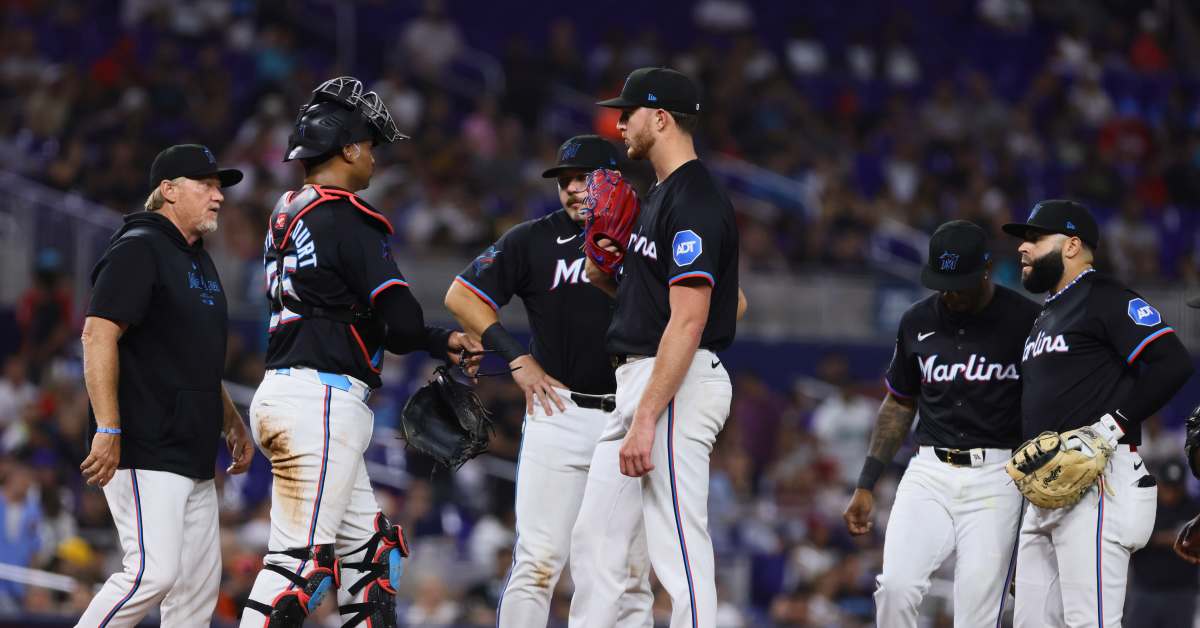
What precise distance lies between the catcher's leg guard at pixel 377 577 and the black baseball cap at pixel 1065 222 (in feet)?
9.80

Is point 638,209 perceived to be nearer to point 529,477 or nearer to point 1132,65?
point 529,477

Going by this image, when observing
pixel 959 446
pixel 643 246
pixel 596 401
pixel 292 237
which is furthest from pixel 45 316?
pixel 959 446

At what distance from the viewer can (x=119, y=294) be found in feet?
19.2

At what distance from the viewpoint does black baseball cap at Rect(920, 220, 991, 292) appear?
21.5 ft

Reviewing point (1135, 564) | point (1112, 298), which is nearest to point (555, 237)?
point (1112, 298)

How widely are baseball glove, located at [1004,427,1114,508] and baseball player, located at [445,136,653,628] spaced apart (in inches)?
63.6

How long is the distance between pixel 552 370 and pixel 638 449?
1250 millimetres

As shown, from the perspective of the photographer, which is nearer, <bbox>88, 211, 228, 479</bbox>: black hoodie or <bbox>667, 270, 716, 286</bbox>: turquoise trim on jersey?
<bbox>667, 270, 716, 286</bbox>: turquoise trim on jersey

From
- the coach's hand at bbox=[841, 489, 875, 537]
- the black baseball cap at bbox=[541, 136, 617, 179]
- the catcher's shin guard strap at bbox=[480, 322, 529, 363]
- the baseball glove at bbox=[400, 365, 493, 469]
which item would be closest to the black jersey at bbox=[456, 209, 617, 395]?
the catcher's shin guard strap at bbox=[480, 322, 529, 363]

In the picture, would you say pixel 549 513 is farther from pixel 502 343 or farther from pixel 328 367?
pixel 328 367

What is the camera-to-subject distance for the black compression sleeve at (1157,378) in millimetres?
5992

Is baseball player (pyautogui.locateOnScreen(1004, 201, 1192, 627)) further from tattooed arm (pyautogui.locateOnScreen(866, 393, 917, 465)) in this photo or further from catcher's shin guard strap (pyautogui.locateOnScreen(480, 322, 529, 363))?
catcher's shin guard strap (pyautogui.locateOnScreen(480, 322, 529, 363))

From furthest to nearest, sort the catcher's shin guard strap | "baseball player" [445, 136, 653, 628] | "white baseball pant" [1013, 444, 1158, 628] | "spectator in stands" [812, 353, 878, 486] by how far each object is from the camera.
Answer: "spectator in stands" [812, 353, 878, 486], the catcher's shin guard strap, "baseball player" [445, 136, 653, 628], "white baseball pant" [1013, 444, 1158, 628]

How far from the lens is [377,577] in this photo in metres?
5.82
